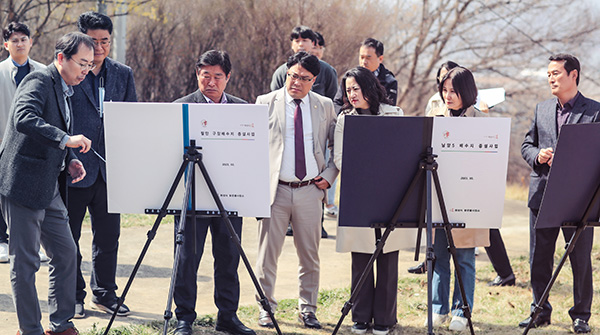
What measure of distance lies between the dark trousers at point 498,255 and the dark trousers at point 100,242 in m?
3.19

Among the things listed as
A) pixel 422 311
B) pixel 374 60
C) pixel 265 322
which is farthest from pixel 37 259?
pixel 374 60

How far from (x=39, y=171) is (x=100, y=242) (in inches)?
47.8

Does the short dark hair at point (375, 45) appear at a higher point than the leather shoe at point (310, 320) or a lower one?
Answer: higher

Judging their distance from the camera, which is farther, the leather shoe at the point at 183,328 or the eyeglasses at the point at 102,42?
the eyeglasses at the point at 102,42

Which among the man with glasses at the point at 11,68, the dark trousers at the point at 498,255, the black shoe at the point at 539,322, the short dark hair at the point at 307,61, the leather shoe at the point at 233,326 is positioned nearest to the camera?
the leather shoe at the point at 233,326

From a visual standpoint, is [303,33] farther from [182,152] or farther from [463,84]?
[182,152]

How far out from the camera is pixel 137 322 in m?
5.14

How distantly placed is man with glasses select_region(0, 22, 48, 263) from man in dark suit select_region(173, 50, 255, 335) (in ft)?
A: 6.83

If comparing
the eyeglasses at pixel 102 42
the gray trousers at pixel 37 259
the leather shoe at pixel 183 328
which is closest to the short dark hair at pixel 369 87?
the eyeglasses at pixel 102 42

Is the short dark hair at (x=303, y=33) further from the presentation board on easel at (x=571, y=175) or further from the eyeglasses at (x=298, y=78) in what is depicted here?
the presentation board on easel at (x=571, y=175)

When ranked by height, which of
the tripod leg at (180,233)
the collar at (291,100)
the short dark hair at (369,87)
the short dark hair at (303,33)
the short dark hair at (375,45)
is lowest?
the tripod leg at (180,233)

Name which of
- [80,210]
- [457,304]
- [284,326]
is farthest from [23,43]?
[457,304]

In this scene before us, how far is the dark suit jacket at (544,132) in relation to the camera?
5.25 meters

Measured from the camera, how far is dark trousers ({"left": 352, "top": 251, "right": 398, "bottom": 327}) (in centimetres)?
509
